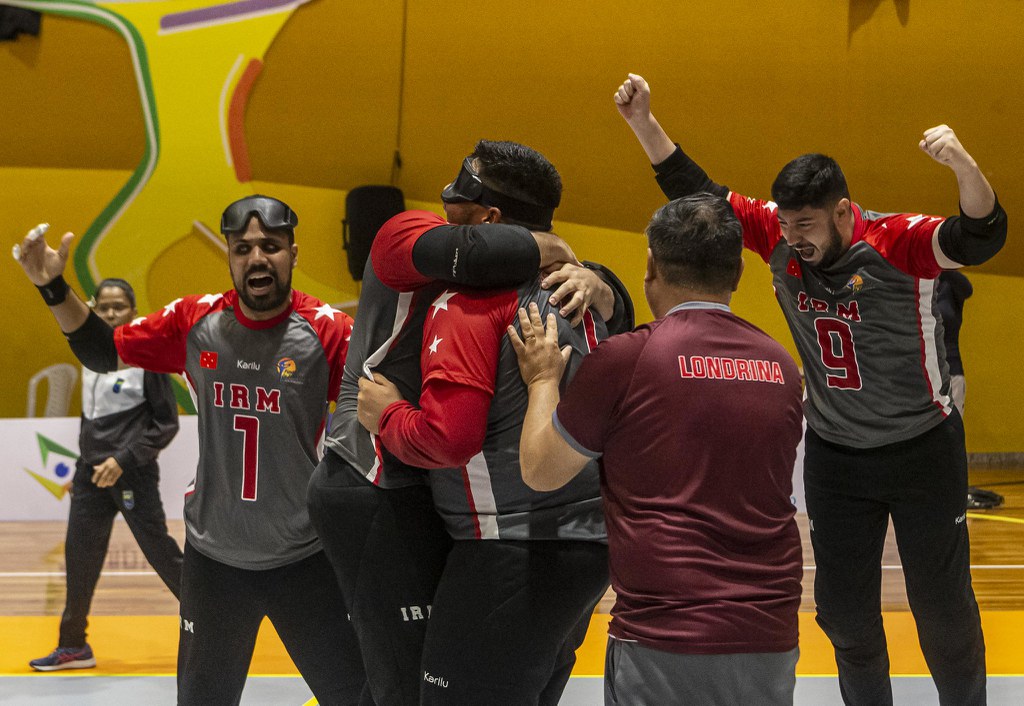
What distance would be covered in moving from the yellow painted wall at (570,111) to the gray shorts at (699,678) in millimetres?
10081

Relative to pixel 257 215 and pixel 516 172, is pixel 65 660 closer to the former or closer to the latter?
pixel 257 215

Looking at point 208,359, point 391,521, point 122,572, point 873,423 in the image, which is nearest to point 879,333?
point 873,423

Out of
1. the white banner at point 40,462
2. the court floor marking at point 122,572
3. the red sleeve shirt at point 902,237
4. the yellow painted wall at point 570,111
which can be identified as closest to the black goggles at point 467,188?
the red sleeve shirt at point 902,237

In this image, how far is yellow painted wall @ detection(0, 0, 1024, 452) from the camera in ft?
39.3

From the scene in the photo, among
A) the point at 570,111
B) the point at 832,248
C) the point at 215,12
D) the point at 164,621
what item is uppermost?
the point at 215,12

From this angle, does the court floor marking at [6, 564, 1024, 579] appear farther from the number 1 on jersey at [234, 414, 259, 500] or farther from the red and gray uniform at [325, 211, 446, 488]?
the red and gray uniform at [325, 211, 446, 488]

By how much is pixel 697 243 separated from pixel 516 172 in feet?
1.74

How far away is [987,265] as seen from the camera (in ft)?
40.4

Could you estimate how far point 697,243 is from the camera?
7.88 ft

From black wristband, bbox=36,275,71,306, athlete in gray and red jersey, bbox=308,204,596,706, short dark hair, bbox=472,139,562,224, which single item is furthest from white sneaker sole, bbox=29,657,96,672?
short dark hair, bbox=472,139,562,224

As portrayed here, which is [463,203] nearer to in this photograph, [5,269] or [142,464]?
[142,464]

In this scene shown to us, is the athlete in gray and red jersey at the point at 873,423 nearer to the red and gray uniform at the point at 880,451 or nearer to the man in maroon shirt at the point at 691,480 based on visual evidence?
the red and gray uniform at the point at 880,451

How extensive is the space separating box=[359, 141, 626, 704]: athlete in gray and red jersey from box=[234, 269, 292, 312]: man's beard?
3.56ft

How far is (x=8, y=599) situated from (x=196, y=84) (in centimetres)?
663
